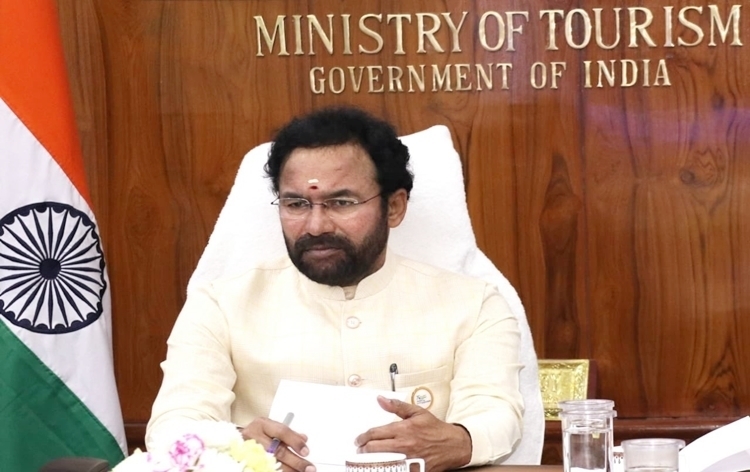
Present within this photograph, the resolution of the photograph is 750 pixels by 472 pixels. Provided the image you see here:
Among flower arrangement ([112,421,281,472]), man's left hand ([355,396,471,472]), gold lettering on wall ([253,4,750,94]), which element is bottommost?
man's left hand ([355,396,471,472])

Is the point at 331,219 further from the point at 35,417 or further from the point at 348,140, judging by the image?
the point at 35,417

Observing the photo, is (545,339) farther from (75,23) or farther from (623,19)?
(75,23)

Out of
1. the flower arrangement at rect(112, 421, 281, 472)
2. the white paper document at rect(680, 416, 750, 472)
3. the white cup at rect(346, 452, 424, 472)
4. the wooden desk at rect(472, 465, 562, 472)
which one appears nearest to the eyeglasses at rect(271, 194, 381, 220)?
the wooden desk at rect(472, 465, 562, 472)

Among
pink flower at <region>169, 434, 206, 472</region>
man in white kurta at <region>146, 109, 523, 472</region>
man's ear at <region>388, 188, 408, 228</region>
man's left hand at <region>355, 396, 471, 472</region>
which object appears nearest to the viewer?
A: pink flower at <region>169, 434, 206, 472</region>

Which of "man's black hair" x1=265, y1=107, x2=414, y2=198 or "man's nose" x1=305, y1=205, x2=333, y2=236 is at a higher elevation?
"man's black hair" x1=265, y1=107, x2=414, y2=198

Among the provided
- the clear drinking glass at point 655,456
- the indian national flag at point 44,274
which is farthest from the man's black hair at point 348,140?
the clear drinking glass at point 655,456

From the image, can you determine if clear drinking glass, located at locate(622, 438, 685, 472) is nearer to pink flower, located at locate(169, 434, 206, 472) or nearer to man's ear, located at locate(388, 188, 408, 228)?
pink flower, located at locate(169, 434, 206, 472)

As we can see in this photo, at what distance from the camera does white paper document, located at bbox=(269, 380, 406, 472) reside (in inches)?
87.7

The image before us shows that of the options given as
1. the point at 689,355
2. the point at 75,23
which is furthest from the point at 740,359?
the point at 75,23

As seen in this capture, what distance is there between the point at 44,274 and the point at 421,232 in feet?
3.10

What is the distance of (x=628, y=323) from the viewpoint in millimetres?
3834

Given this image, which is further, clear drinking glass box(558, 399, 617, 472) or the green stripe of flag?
the green stripe of flag

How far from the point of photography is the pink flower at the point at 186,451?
4.92ft

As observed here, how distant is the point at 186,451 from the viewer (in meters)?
1.51
